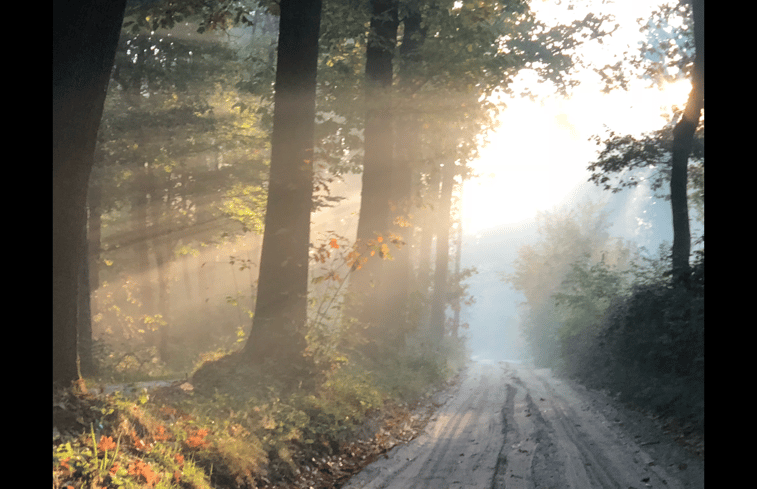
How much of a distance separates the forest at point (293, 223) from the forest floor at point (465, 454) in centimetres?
6

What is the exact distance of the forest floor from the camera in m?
6.05

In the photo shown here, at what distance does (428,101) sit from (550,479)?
36.4 feet

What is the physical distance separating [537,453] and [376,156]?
946cm

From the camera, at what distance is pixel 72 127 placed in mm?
6422

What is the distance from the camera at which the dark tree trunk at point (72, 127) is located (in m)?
6.24

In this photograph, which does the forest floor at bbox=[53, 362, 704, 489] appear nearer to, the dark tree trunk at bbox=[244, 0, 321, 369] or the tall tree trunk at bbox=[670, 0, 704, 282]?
the dark tree trunk at bbox=[244, 0, 321, 369]

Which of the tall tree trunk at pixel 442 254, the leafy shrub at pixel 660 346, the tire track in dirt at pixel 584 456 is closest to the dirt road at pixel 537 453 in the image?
the tire track in dirt at pixel 584 456

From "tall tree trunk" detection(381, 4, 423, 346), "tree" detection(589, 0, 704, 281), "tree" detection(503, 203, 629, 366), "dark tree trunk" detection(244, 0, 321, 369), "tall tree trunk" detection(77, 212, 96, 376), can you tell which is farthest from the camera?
"tree" detection(503, 203, 629, 366)

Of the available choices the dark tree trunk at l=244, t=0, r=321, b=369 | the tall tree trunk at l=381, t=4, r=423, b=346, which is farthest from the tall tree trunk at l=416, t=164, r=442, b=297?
the dark tree trunk at l=244, t=0, r=321, b=369

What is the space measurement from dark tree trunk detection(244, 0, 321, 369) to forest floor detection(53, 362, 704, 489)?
171cm

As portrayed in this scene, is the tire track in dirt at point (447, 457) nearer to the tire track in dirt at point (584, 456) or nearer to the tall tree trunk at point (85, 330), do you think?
the tire track in dirt at point (584, 456)

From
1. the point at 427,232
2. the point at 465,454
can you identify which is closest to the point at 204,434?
the point at 465,454

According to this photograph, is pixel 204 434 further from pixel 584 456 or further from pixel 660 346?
pixel 660 346
